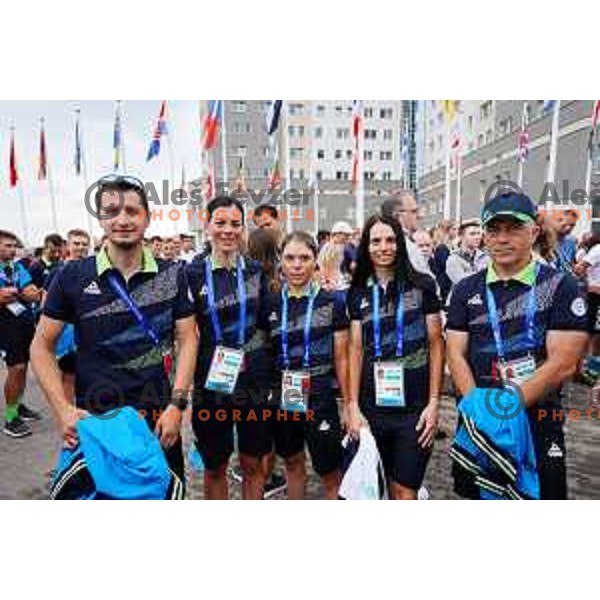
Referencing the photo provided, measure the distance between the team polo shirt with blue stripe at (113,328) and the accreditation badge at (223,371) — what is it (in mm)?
391

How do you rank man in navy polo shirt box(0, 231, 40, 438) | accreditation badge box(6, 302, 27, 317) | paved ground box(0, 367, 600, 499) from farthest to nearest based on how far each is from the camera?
1. accreditation badge box(6, 302, 27, 317)
2. man in navy polo shirt box(0, 231, 40, 438)
3. paved ground box(0, 367, 600, 499)

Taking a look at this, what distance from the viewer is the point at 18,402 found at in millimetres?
5371

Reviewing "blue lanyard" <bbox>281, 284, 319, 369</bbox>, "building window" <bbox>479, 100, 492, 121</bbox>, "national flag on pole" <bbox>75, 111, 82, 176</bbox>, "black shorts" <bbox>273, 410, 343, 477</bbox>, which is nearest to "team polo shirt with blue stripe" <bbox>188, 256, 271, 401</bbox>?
"blue lanyard" <bbox>281, 284, 319, 369</bbox>

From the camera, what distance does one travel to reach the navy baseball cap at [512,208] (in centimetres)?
252

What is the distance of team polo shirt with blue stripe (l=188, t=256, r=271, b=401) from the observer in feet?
10.1

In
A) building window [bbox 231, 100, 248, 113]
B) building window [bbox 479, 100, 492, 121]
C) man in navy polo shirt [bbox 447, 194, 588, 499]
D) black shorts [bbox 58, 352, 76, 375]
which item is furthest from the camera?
building window [bbox 231, 100, 248, 113]

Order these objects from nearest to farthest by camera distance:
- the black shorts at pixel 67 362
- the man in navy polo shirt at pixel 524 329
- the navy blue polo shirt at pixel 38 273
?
the man in navy polo shirt at pixel 524 329 < the black shorts at pixel 67 362 < the navy blue polo shirt at pixel 38 273

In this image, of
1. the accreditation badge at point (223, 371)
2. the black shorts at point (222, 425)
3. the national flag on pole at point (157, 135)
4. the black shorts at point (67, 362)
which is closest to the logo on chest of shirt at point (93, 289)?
the accreditation badge at point (223, 371)

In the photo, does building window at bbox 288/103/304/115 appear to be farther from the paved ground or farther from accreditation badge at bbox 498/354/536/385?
accreditation badge at bbox 498/354/536/385

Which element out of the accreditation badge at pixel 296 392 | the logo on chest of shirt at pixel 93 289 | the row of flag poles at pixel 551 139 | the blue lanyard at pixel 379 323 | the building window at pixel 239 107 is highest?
the building window at pixel 239 107

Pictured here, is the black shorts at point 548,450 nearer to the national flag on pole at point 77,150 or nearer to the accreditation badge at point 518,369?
the accreditation badge at point 518,369

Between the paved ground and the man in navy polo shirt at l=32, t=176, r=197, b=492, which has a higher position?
the man in navy polo shirt at l=32, t=176, r=197, b=492

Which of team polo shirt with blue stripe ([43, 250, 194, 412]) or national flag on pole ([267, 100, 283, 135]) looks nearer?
team polo shirt with blue stripe ([43, 250, 194, 412])

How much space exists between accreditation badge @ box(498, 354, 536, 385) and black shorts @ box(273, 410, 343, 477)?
38.5 inches
